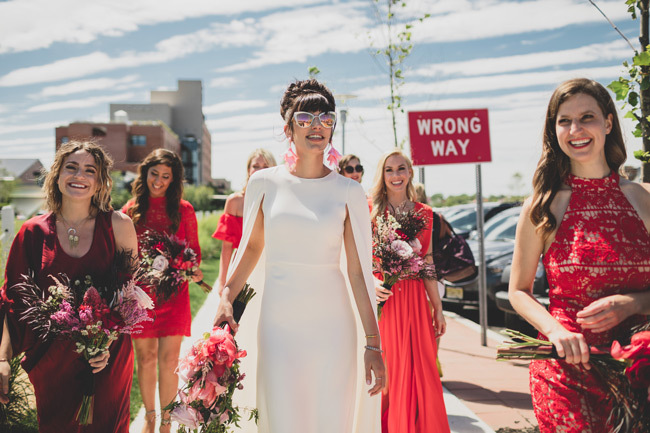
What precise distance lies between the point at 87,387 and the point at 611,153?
3.14 m

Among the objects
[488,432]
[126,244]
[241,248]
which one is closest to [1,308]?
[126,244]

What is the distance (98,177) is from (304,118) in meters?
1.48

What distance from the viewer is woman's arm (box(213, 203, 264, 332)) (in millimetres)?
3107

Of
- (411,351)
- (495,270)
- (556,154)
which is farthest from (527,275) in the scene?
(495,270)

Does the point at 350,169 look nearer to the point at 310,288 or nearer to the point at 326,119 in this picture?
the point at 326,119

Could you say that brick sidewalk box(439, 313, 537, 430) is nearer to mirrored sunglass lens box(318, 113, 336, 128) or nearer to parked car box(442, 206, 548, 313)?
parked car box(442, 206, 548, 313)

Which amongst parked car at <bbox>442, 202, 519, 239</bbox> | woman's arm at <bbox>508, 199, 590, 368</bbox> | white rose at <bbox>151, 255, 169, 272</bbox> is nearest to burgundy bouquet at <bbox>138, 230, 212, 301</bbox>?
white rose at <bbox>151, 255, 169, 272</bbox>

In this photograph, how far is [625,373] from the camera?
2.16m

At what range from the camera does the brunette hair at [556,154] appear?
2662 mm

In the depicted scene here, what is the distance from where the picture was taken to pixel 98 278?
337 centimetres

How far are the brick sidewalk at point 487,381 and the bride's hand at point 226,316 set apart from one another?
3236 mm

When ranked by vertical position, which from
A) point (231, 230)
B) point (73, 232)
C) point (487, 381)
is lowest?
point (487, 381)

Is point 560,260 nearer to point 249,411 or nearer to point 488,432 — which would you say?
point 249,411

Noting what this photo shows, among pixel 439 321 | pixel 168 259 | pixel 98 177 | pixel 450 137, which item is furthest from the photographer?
pixel 450 137
